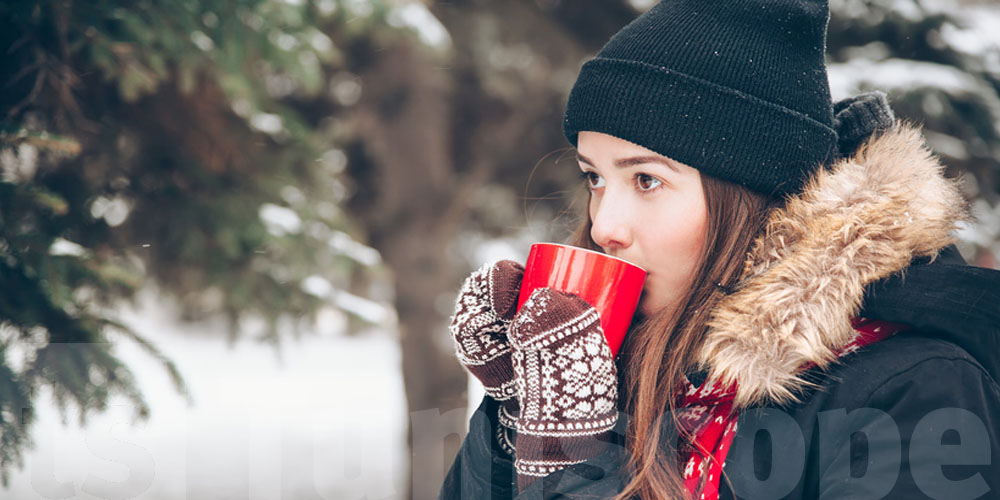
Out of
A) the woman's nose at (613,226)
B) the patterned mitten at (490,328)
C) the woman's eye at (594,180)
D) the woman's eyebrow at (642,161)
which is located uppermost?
the woman's eye at (594,180)

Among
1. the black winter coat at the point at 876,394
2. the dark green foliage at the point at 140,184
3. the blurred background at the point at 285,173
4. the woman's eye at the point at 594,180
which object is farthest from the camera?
the blurred background at the point at 285,173

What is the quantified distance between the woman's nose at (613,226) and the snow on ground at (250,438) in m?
1.69

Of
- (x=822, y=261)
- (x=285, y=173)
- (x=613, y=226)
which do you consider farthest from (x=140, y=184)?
(x=822, y=261)

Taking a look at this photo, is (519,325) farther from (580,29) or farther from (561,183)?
(561,183)

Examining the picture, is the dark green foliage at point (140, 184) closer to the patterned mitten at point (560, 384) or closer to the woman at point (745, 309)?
the woman at point (745, 309)

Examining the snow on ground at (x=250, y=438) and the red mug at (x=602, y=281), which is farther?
the snow on ground at (x=250, y=438)

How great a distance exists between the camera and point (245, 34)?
8.43 feet

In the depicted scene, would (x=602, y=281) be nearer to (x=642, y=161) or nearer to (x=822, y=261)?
(x=642, y=161)

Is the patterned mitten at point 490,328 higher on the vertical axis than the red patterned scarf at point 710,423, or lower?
higher

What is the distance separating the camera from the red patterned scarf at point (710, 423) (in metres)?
1.46

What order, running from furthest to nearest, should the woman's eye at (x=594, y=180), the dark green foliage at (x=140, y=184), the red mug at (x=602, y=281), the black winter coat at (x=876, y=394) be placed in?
the dark green foliage at (x=140, y=184)
the woman's eye at (x=594, y=180)
the red mug at (x=602, y=281)
the black winter coat at (x=876, y=394)

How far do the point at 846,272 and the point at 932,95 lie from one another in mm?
2617

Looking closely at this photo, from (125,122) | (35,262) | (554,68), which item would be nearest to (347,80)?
(554,68)

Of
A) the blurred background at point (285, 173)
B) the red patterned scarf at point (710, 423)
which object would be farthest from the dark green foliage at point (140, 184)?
the red patterned scarf at point (710, 423)
